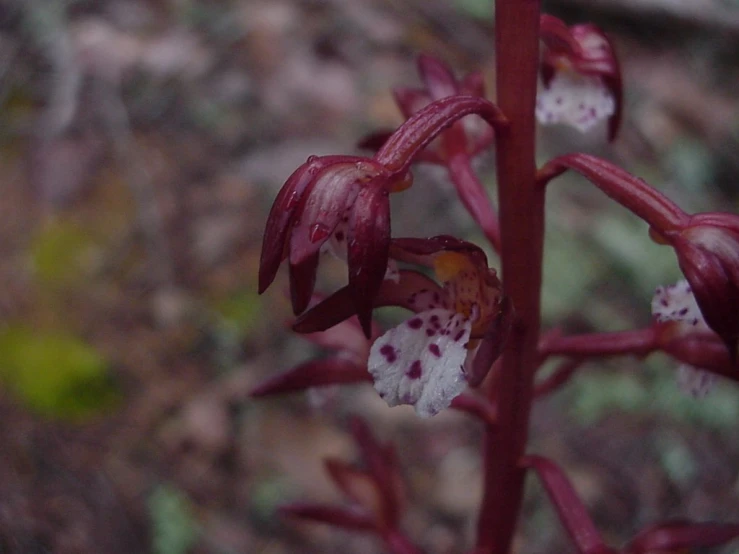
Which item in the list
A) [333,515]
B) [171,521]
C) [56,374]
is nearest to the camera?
[333,515]

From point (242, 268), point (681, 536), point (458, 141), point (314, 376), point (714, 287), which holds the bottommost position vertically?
point (681, 536)

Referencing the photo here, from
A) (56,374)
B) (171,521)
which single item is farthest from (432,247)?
(56,374)

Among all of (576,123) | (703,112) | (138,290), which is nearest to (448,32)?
(703,112)

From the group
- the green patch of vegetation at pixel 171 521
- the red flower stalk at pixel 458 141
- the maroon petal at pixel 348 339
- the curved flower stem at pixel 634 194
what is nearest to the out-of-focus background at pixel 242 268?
the green patch of vegetation at pixel 171 521

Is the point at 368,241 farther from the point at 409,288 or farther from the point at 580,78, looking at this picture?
the point at 580,78

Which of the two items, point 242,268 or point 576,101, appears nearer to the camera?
point 576,101

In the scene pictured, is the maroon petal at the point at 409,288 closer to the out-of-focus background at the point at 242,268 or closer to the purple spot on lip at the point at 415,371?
the purple spot on lip at the point at 415,371
